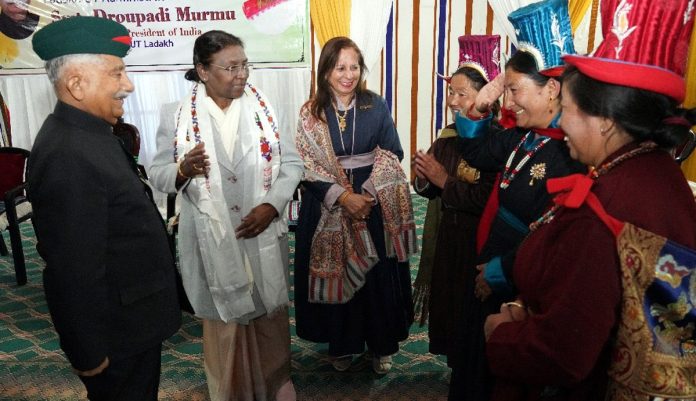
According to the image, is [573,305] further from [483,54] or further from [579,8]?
[579,8]

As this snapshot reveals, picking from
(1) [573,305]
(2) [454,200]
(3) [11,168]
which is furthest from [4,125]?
(1) [573,305]

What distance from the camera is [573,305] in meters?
1.09

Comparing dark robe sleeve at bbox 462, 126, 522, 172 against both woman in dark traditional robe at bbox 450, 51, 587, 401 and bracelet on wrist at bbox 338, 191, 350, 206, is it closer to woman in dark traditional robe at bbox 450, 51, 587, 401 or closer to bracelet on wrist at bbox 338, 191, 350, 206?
woman in dark traditional robe at bbox 450, 51, 587, 401

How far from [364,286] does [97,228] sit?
5.15 feet

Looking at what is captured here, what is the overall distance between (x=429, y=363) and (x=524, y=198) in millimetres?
1551

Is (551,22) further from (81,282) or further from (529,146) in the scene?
(81,282)

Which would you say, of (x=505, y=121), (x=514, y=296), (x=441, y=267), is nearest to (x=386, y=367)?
(x=441, y=267)

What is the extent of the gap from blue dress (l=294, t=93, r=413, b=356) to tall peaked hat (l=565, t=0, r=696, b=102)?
1.53 meters

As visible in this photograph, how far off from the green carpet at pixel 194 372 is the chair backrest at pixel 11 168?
4.15ft

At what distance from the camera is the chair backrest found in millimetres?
4367

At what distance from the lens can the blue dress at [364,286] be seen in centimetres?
269

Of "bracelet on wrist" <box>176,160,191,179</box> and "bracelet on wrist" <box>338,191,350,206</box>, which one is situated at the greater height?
"bracelet on wrist" <box>176,160,191,179</box>

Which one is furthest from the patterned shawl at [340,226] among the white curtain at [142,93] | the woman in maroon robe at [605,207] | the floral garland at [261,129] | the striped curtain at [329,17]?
the striped curtain at [329,17]

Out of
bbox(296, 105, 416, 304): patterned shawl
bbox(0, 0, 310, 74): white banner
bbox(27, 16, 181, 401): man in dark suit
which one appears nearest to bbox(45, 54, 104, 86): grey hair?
bbox(27, 16, 181, 401): man in dark suit
